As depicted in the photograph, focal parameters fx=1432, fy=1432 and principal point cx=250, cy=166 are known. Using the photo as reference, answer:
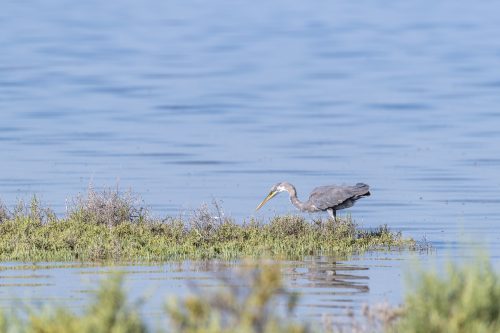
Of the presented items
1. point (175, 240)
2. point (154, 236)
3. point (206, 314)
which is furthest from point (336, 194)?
point (206, 314)

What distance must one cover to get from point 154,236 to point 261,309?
8696 millimetres

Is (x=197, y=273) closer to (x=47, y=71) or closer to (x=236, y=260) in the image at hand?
(x=236, y=260)

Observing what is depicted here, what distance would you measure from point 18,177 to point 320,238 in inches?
436

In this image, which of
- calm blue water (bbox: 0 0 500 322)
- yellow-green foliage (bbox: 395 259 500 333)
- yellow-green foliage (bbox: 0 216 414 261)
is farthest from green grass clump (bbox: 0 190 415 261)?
yellow-green foliage (bbox: 395 259 500 333)

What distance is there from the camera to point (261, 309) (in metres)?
Answer: 9.37

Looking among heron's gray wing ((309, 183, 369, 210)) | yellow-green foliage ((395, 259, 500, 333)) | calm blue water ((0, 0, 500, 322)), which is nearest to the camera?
yellow-green foliage ((395, 259, 500, 333))

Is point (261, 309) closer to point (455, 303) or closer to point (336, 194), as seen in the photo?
point (455, 303)

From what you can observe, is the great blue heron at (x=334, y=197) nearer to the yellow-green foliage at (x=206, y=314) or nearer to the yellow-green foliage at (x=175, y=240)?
the yellow-green foliage at (x=175, y=240)

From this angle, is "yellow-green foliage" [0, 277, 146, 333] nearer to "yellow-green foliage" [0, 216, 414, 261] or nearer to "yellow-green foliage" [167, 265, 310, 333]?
"yellow-green foliage" [167, 265, 310, 333]

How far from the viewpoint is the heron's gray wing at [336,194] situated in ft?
64.9

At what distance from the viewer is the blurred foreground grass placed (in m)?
9.35

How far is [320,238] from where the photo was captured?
18.2 metres

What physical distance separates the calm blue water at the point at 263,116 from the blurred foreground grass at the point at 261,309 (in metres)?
5.02

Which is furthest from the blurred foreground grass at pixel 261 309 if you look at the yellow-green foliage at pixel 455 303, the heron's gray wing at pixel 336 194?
the heron's gray wing at pixel 336 194
